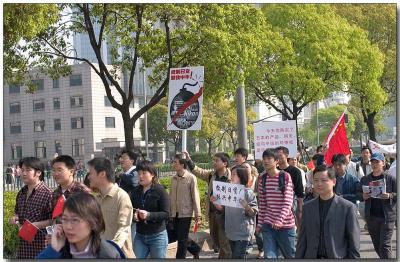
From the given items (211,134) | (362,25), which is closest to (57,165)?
(362,25)

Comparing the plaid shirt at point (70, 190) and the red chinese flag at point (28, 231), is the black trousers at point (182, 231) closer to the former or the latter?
the plaid shirt at point (70, 190)

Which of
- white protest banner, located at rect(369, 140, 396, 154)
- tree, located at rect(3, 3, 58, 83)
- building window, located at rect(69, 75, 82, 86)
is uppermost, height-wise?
building window, located at rect(69, 75, 82, 86)

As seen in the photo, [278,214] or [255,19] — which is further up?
[255,19]

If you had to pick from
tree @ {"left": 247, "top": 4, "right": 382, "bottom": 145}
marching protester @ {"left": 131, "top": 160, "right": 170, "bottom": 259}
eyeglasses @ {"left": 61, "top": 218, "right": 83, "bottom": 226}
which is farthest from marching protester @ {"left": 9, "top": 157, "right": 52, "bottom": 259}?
tree @ {"left": 247, "top": 4, "right": 382, "bottom": 145}

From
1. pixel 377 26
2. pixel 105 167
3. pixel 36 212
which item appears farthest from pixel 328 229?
pixel 377 26

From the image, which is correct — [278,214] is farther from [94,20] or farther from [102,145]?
[102,145]

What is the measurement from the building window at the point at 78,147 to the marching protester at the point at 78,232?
2638 inches

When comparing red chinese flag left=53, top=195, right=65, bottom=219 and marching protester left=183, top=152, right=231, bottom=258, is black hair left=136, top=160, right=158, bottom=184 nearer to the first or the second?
red chinese flag left=53, top=195, right=65, bottom=219

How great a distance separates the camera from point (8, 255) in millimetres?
8242

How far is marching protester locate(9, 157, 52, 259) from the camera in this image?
243 inches

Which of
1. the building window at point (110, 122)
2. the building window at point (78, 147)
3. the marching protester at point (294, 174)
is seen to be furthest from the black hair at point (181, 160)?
the building window at point (110, 122)

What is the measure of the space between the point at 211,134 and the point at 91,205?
5680cm

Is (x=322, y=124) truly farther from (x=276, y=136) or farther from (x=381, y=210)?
(x=381, y=210)

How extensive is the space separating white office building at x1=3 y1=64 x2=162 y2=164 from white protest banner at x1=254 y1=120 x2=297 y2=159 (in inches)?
2240
